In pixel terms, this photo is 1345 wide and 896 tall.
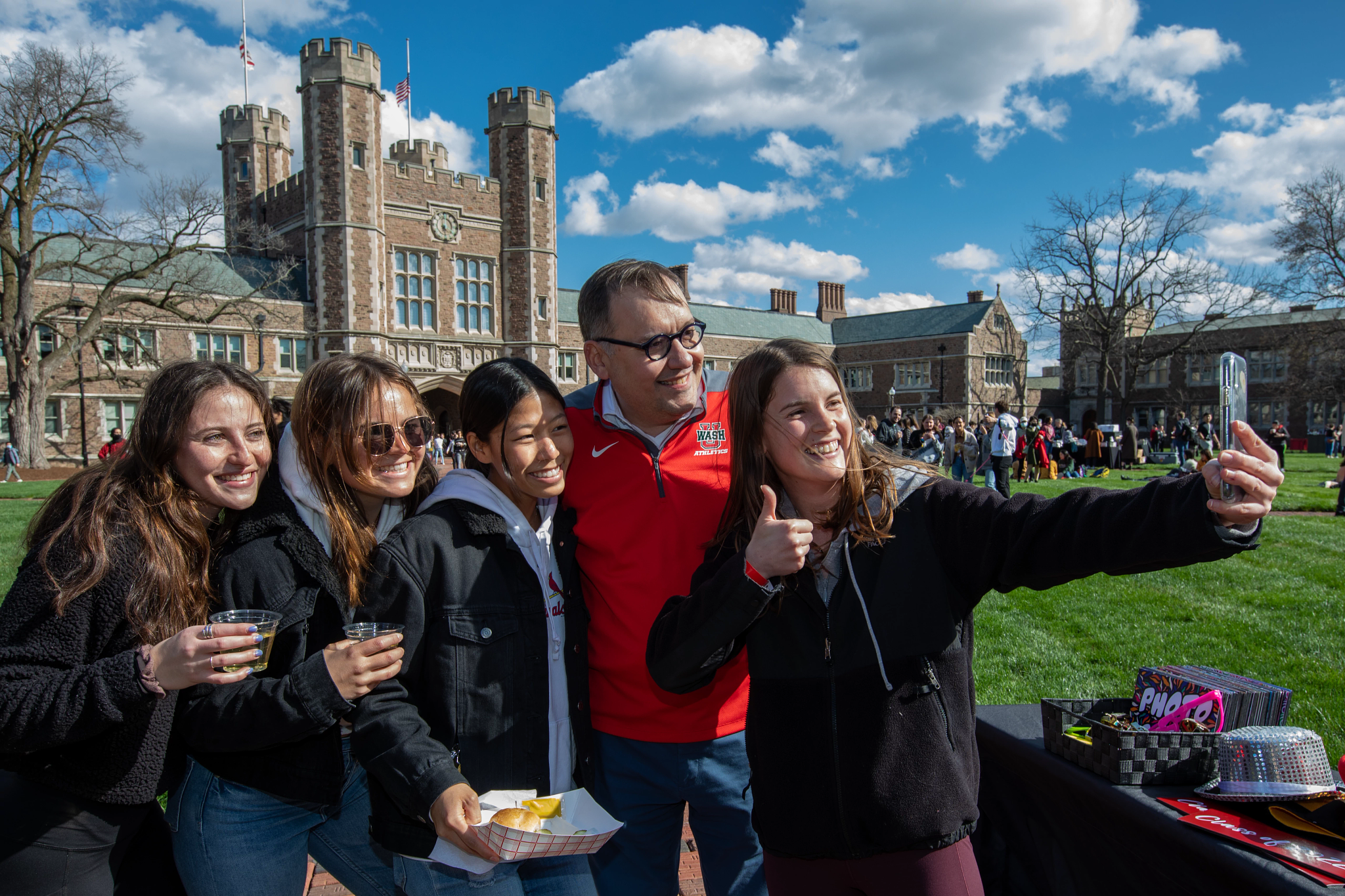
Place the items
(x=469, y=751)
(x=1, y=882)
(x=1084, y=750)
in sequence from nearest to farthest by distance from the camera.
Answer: (x=1, y=882), (x=469, y=751), (x=1084, y=750)

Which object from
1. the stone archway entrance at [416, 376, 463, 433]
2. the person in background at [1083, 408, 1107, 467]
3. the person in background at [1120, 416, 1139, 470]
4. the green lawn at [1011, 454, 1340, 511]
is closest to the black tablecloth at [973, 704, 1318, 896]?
the green lawn at [1011, 454, 1340, 511]

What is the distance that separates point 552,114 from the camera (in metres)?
29.5

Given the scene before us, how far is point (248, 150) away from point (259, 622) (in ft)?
126

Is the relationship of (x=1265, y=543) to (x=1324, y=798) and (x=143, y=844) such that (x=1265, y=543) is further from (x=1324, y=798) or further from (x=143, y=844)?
(x=143, y=844)

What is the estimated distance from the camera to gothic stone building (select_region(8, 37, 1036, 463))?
25.8 metres

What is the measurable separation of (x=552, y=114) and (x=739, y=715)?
101 feet

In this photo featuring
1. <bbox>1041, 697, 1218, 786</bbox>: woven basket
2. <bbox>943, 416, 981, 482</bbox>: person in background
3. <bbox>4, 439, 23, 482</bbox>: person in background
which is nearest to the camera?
<bbox>1041, 697, 1218, 786</bbox>: woven basket

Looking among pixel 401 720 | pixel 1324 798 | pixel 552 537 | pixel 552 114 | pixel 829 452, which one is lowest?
pixel 1324 798

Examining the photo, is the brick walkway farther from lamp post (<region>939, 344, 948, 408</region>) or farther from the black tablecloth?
lamp post (<region>939, 344, 948, 408</region>)

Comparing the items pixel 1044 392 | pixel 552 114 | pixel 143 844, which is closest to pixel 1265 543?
pixel 143 844

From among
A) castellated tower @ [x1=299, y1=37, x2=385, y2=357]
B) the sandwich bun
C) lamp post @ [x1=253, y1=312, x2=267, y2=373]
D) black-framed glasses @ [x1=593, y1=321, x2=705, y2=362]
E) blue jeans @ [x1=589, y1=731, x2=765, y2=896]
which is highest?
castellated tower @ [x1=299, y1=37, x2=385, y2=357]

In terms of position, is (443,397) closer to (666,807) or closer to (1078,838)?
(666,807)

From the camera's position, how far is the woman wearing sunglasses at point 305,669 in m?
1.68

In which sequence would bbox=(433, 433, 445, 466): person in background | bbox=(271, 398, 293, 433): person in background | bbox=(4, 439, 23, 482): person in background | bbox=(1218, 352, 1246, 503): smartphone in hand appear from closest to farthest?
bbox=(1218, 352, 1246, 503): smartphone in hand
bbox=(271, 398, 293, 433): person in background
bbox=(4, 439, 23, 482): person in background
bbox=(433, 433, 445, 466): person in background
